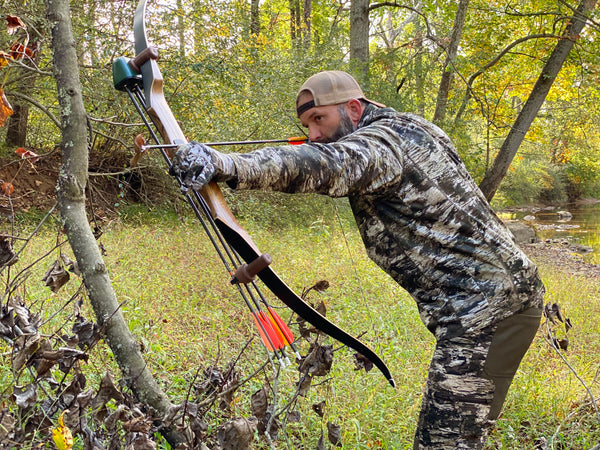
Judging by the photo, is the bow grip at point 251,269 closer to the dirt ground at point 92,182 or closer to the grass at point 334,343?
the grass at point 334,343

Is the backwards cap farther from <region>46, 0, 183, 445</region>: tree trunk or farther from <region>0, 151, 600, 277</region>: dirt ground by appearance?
<region>0, 151, 600, 277</region>: dirt ground

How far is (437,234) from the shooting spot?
5.99 feet

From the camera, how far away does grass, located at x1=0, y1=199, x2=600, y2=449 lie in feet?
9.95

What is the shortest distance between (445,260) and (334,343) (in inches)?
92.7

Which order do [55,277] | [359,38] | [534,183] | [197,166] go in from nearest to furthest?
[197,166] < [55,277] < [359,38] < [534,183]

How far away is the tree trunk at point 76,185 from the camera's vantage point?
201cm

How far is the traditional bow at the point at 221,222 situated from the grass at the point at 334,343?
0.29 m

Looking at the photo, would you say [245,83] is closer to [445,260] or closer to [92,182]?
[92,182]

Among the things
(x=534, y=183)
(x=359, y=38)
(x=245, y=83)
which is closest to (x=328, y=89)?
(x=245, y=83)

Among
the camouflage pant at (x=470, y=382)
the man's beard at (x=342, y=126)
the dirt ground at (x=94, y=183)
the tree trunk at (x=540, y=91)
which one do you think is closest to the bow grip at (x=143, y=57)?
the man's beard at (x=342, y=126)

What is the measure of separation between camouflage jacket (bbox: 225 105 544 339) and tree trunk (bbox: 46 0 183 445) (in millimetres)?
1028

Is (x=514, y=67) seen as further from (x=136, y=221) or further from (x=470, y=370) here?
(x=470, y=370)

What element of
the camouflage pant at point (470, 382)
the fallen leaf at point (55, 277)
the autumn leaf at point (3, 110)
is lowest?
the camouflage pant at point (470, 382)

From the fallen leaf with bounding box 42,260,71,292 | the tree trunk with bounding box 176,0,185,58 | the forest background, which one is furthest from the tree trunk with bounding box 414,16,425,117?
the fallen leaf with bounding box 42,260,71,292
